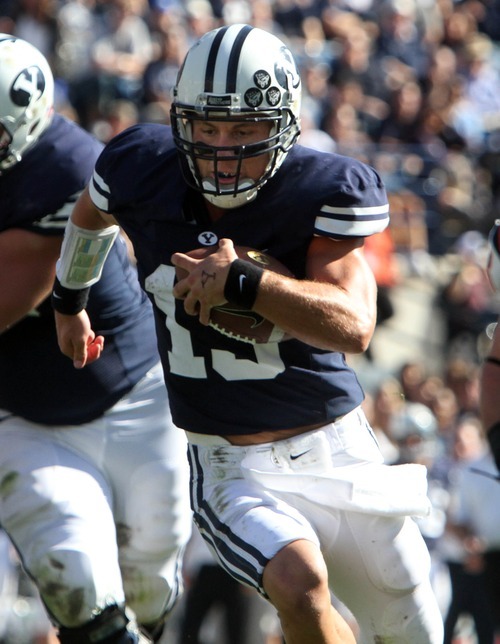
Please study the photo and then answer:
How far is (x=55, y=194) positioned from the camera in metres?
4.17

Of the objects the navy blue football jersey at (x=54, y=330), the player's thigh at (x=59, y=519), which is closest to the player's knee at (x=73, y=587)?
the player's thigh at (x=59, y=519)

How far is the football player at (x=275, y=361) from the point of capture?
3447 mm

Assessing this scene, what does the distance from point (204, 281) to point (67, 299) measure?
3.41ft

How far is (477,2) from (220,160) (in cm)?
1272

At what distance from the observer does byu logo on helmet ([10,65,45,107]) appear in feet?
13.5

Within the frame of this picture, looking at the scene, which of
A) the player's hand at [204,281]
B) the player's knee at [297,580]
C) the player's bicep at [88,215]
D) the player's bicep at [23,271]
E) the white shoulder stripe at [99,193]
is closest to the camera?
the player's hand at [204,281]

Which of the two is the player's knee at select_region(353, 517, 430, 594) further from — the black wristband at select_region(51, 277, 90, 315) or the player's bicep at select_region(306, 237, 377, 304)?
the black wristband at select_region(51, 277, 90, 315)

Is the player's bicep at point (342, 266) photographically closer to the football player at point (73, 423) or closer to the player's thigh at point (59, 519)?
the football player at point (73, 423)

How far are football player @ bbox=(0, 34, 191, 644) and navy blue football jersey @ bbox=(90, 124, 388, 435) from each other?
40cm

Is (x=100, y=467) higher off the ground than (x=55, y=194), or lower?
lower

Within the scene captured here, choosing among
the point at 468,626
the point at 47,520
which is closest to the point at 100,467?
the point at 47,520

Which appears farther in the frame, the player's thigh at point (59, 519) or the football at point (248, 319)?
the player's thigh at point (59, 519)

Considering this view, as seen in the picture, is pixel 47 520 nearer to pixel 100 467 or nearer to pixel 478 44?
pixel 100 467

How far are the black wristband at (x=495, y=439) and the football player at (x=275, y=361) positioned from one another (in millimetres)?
241
